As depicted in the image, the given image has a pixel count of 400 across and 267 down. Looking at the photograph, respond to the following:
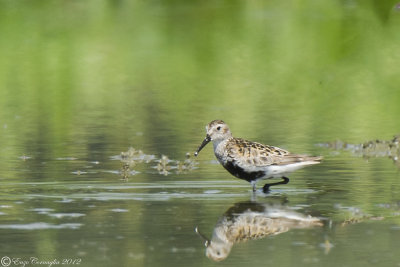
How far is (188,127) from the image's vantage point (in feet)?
64.0

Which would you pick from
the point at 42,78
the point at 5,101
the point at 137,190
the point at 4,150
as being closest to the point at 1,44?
the point at 42,78

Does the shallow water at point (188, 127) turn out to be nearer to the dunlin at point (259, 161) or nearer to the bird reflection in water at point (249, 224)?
the bird reflection in water at point (249, 224)

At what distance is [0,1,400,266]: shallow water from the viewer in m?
10.8

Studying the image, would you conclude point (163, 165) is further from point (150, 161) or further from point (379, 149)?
point (379, 149)

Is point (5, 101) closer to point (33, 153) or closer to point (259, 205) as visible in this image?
point (33, 153)

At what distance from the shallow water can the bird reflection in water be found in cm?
4

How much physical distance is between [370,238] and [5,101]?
45.6ft

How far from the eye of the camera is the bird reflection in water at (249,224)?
414 inches

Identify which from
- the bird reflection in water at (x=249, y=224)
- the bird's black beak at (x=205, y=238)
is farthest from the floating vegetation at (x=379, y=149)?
the bird's black beak at (x=205, y=238)

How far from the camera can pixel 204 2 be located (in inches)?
1547

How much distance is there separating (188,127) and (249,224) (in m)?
8.09

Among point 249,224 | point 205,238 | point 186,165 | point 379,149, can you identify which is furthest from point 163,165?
point 205,238

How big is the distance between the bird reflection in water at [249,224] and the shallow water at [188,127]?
4cm

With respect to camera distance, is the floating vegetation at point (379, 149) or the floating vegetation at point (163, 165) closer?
the floating vegetation at point (163, 165)
